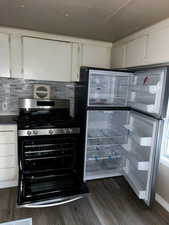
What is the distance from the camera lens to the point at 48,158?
2400mm

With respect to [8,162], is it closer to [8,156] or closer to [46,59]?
[8,156]

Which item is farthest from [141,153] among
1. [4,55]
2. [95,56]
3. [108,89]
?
[4,55]

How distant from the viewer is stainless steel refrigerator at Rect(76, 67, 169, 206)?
6.23 ft

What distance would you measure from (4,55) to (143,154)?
8.04 ft

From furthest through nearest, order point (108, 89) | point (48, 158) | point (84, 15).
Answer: point (108, 89) → point (48, 158) → point (84, 15)

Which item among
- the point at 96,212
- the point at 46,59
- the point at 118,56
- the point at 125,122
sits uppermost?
the point at 118,56

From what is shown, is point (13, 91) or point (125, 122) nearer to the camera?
point (125, 122)

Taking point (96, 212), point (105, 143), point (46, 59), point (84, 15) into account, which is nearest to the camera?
point (84, 15)

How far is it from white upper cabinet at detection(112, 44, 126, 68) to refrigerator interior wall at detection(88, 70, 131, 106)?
217 millimetres

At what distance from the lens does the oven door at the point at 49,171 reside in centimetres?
188

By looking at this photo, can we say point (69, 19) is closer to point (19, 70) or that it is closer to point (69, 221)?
point (19, 70)

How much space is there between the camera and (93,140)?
280 cm

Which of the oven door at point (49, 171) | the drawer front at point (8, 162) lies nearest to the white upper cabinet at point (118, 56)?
the oven door at point (49, 171)

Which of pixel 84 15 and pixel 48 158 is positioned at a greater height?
pixel 84 15
